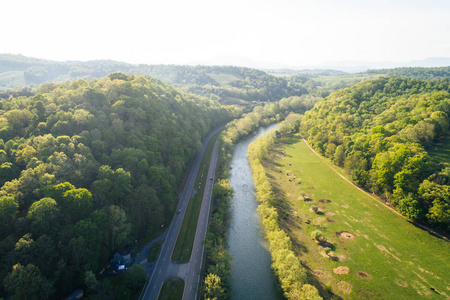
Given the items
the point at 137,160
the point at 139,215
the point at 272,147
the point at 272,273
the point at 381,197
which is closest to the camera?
the point at 272,273

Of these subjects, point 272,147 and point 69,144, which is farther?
point 272,147

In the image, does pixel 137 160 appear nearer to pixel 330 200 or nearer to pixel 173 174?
pixel 173 174

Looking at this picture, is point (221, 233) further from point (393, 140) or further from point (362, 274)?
point (393, 140)

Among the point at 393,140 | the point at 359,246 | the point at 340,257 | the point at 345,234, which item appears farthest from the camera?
the point at 393,140

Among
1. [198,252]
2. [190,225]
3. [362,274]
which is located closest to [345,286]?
[362,274]

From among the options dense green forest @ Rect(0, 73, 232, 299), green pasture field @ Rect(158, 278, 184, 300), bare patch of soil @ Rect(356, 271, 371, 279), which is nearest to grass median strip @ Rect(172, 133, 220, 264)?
green pasture field @ Rect(158, 278, 184, 300)

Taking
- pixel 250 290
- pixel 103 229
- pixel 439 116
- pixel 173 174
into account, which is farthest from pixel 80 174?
pixel 439 116
